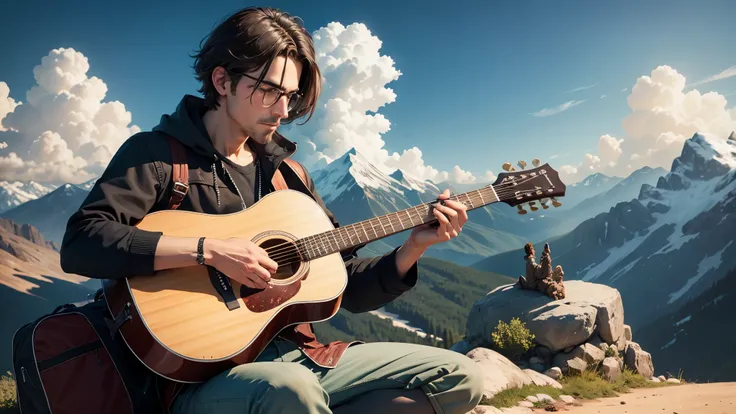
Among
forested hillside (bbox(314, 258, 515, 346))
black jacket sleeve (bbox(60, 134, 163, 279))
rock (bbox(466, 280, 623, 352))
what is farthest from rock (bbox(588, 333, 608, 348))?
forested hillside (bbox(314, 258, 515, 346))

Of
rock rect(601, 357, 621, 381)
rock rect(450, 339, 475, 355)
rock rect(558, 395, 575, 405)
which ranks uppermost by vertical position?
rock rect(558, 395, 575, 405)

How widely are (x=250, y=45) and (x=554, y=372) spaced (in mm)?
13848

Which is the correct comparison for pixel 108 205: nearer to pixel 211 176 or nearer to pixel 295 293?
pixel 211 176

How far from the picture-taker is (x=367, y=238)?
3617 millimetres

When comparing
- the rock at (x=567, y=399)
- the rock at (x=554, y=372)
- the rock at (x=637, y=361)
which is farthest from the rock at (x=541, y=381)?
the rock at (x=637, y=361)

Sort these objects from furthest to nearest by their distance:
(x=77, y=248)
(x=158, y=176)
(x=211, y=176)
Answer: (x=211, y=176)
(x=158, y=176)
(x=77, y=248)

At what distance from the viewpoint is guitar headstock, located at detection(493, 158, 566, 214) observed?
3.88m

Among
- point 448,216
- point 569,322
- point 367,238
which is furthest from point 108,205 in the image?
point 569,322

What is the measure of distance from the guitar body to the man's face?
0.52m


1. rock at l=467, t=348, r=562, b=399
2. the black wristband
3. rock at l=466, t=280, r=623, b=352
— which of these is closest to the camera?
the black wristband

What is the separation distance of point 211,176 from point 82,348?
4.32ft

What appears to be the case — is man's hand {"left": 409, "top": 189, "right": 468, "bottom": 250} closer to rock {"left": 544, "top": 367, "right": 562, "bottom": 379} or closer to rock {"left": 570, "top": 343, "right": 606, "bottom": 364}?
rock {"left": 544, "top": 367, "right": 562, "bottom": 379}

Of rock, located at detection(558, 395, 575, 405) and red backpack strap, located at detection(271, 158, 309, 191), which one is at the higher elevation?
red backpack strap, located at detection(271, 158, 309, 191)

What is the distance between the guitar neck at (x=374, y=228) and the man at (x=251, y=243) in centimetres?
13
